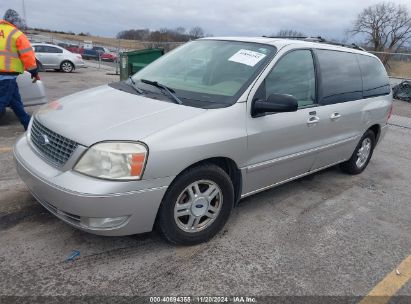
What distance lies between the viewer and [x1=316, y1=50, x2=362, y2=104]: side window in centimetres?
417

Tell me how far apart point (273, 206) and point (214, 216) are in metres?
1.08

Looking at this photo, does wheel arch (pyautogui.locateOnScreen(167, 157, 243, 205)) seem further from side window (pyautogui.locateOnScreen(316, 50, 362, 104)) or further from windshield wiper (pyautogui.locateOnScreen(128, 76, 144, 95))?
side window (pyautogui.locateOnScreen(316, 50, 362, 104))

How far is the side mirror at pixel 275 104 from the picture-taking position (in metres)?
3.19

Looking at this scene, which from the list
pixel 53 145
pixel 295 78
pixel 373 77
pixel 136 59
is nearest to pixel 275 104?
pixel 295 78

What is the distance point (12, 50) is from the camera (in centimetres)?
534

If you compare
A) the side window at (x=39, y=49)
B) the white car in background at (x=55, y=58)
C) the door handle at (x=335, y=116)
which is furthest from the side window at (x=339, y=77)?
the side window at (x=39, y=49)

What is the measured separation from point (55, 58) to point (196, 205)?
689 inches

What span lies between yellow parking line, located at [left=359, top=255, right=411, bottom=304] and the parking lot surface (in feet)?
0.13

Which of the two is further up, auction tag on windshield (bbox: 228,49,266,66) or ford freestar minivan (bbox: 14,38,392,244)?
auction tag on windshield (bbox: 228,49,266,66)

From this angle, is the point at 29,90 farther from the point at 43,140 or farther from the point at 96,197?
the point at 96,197

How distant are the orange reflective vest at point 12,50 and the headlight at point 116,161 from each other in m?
3.55

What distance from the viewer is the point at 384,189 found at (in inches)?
198

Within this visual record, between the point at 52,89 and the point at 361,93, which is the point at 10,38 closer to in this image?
the point at 361,93

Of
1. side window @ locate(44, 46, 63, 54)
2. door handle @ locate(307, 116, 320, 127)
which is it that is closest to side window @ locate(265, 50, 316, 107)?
door handle @ locate(307, 116, 320, 127)
